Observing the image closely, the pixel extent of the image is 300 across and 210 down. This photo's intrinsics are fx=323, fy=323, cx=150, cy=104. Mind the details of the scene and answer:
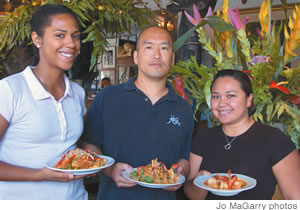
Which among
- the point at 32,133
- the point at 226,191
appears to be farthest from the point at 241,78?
the point at 32,133

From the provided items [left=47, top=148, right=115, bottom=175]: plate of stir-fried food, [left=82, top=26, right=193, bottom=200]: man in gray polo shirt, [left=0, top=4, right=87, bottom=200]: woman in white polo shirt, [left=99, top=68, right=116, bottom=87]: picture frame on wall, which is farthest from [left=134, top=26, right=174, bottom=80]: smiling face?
[left=99, top=68, right=116, bottom=87]: picture frame on wall

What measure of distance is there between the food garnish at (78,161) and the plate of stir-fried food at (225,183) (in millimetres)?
356

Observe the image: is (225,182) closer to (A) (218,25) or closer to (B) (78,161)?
(B) (78,161)

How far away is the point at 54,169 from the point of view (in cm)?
101

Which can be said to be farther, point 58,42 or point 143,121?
point 143,121

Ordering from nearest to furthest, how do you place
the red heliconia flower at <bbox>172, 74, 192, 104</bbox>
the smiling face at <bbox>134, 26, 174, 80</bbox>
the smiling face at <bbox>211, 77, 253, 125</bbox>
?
the smiling face at <bbox>211, 77, 253, 125</bbox>
the smiling face at <bbox>134, 26, 174, 80</bbox>
the red heliconia flower at <bbox>172, 74, 192, 104</bbox>

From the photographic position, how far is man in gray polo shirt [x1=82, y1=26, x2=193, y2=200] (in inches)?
52.9

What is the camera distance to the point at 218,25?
4.31ft

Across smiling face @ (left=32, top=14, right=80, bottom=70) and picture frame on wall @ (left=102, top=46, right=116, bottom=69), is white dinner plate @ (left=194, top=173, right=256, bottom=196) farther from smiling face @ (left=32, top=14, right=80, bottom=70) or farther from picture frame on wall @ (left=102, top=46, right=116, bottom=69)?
picture frame on wall @ (left=102, top=46, right=116, bottom=69)

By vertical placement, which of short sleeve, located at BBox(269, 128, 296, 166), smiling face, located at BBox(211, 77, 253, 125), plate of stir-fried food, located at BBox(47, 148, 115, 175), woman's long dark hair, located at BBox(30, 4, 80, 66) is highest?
woman's long dark hair, located at BBox(30, 4, 80, 66)

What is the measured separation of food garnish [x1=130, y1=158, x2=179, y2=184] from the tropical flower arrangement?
38 centimetres

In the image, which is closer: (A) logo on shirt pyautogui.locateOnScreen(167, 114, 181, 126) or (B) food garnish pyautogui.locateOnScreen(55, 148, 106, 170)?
(B) food garnish pyautogui.locateOnScreen(55, 148, 106, 170)

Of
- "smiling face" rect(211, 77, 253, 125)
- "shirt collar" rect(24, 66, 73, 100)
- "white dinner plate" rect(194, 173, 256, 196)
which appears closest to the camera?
"white dinner plate" rect(194, 173, 256, 196)

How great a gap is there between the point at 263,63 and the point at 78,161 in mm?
847
